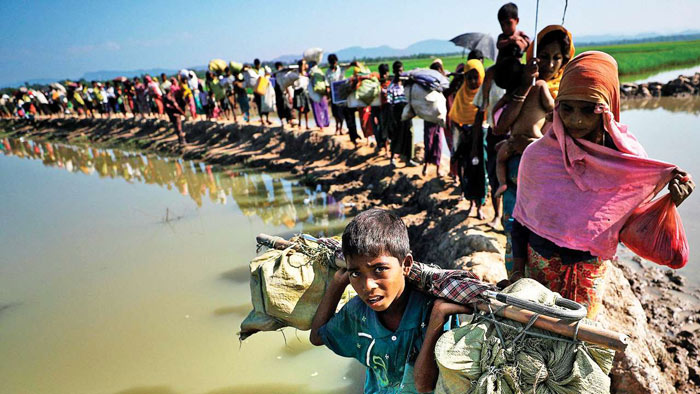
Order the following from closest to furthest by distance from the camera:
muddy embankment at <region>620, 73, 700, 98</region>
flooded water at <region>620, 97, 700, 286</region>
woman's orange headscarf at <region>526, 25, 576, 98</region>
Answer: woman's orange headscarf at <region>526, 25, 576, 98</region>, flooded water at <region>620, 97, 700, 286</region>, muddy embankment at <region>620, 73, 700, 98</region>

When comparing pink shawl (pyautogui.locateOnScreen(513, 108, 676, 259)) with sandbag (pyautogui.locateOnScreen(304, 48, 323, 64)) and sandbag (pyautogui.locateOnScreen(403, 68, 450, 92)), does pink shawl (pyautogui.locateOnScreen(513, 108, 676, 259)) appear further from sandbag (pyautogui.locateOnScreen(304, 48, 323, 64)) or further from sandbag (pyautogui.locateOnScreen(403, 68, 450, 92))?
sandbag (pyautogui.locateOnScreen(304, 48, 323, 64))

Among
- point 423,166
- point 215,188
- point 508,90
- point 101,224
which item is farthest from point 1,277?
point 508,90

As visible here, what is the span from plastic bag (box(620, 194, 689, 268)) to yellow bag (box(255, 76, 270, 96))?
9.83 m

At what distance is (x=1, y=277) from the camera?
17.7ft

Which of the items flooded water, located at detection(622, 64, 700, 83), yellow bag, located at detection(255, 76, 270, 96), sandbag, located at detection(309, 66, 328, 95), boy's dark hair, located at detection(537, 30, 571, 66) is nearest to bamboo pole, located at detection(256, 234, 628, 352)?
boy's dark hair, located at detection(537, 30, 571, 66)

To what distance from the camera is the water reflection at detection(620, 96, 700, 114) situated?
13.8m

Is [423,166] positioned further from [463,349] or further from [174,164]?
[174,164]

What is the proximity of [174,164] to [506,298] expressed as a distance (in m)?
11.7

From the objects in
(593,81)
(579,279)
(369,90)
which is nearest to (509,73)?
(593,81)

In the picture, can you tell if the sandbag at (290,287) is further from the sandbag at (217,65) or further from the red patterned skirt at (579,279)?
the sandbag at (217,65)

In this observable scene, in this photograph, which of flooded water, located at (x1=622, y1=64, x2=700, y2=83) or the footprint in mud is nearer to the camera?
the footprint in mud

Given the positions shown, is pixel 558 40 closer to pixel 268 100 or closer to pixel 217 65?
pixel 268 100

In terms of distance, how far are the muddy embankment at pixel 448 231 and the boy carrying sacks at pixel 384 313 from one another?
165cm

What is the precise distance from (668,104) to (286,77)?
14785 mm
